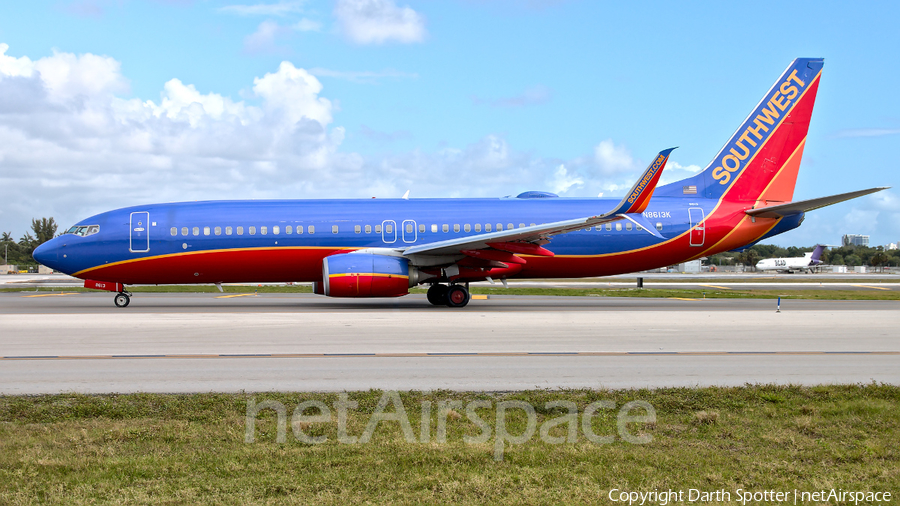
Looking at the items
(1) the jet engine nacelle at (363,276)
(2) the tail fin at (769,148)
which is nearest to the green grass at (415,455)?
(1) the jet engine nacelle at (363,276)

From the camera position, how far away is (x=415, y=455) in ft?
19.9

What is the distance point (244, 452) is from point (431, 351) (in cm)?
618

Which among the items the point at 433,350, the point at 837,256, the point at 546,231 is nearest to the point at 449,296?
the point at 546,231

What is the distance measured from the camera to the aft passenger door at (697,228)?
83.9 feet

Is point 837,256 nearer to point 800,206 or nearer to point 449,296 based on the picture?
point 800,206

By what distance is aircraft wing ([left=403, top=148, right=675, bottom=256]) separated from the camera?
2069 centimetres

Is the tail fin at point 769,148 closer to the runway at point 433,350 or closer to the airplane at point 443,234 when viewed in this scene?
the airplane at point 443,234

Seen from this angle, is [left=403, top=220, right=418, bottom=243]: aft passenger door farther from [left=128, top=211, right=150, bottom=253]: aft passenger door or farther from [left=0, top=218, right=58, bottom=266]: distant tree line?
[left=0, top=218, right=58, bottom=266]: distant tree line

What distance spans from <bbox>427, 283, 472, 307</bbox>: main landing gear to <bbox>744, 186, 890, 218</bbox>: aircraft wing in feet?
36.1

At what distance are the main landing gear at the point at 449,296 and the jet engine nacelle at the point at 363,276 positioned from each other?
186 cm

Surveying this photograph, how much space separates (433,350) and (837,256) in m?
165

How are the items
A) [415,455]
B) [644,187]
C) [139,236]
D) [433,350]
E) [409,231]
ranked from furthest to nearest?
1. [409,231]
2. [139,236]
3. [644,187]
4. [433,350]
5. [415,455]

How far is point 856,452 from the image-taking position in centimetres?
621

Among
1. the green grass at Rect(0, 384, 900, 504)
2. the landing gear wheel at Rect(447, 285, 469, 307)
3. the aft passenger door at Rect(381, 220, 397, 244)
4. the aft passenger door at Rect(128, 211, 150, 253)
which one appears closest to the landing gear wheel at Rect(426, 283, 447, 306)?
the landing gear wheel at Rect(447, 285, 469, 307)
